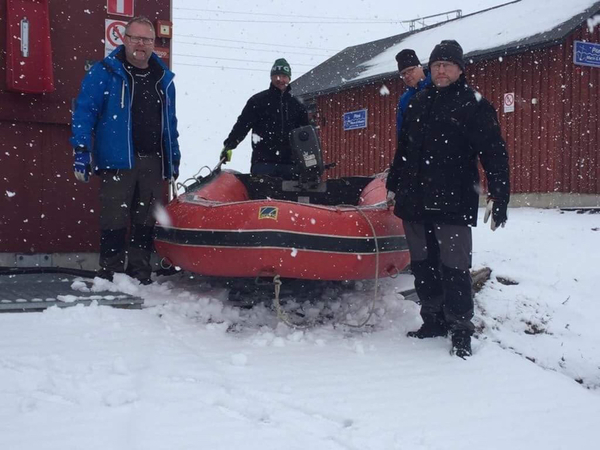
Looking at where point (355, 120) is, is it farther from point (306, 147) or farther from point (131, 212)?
point (131, 212)

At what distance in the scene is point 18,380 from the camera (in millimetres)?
2615

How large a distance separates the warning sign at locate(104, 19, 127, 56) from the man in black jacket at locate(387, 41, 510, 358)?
2639mm

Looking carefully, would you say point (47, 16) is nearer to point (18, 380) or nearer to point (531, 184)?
point (18, 380)

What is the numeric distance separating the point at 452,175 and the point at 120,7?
3.09 meters

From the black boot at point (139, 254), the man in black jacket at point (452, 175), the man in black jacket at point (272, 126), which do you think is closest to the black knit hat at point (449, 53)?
the man in black jacket at point (452, 175)

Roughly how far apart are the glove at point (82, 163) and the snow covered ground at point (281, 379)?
0.70 metres

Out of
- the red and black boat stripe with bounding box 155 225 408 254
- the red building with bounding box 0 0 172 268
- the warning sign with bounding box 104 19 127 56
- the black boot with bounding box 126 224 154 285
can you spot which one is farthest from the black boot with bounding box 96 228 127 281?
the warning sign with bounding box 104 19 127 56

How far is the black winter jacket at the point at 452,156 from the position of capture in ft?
11.6

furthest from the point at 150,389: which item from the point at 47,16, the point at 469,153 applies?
the point at 47,16

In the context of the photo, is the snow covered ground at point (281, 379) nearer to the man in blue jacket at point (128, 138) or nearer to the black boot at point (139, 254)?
the black boot at point (139, 254)

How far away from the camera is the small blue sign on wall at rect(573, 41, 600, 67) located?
10039 millimetres

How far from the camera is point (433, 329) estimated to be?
12.4 feet

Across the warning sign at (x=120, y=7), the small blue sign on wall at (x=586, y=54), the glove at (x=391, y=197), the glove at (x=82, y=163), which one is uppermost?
the small blue sign on wall at (x=586, y=54)

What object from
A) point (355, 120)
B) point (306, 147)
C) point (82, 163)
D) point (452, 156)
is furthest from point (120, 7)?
point (355, 120)
